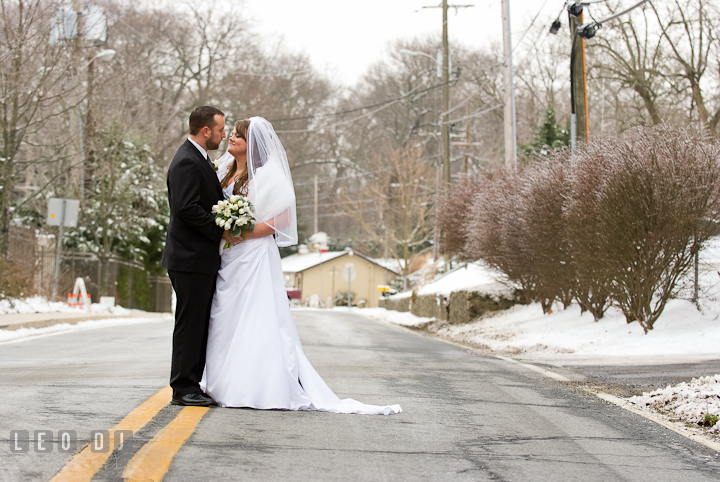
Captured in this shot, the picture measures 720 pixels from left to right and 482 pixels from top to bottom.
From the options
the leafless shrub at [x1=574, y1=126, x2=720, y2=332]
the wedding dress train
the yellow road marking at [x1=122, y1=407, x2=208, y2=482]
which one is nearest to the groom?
the wedding dress train

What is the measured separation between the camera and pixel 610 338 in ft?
43.9

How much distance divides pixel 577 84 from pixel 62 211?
13552mm

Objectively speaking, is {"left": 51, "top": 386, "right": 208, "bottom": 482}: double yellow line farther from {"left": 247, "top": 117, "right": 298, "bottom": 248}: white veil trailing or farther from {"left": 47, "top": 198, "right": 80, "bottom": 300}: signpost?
{"left": 47, "top": 198, "right": 80, "bottom": 300}: signpost

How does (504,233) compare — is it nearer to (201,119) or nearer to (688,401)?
(688,401)

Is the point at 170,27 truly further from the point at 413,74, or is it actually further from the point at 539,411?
the point at 539,411

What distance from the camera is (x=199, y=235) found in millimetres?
5980

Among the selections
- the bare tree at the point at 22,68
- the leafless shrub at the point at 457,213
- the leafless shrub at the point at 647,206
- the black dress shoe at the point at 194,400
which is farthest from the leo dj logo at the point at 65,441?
the leafless shrub at the point at 457,213

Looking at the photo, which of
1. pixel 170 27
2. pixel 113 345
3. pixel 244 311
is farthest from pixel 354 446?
pixel 170 27

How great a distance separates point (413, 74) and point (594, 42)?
74.3 ft

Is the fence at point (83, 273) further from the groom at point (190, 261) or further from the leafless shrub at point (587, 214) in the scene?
the groom at point (190, 261)

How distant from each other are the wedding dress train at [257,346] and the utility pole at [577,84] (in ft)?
39.9

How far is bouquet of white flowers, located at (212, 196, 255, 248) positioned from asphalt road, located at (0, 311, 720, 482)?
126cm

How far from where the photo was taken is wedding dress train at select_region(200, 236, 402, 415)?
5773mm

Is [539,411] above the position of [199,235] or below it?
below
